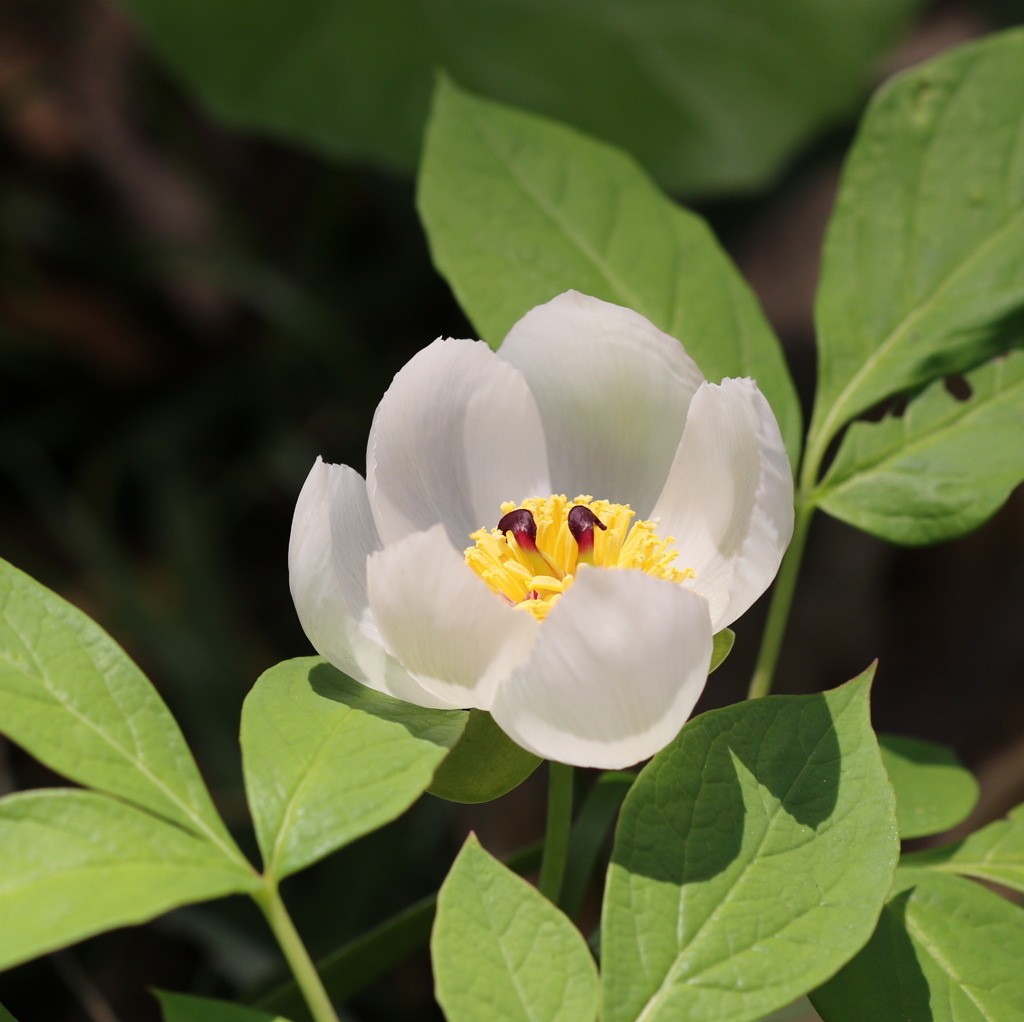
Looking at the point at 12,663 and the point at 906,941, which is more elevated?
the point at 12,663

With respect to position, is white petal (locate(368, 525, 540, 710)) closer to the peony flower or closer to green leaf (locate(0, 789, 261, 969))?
the peony flower

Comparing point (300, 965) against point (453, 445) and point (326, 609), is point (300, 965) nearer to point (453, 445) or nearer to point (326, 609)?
point (326, 609)

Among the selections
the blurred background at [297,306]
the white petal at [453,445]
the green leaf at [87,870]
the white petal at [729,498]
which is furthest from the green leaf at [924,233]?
the blurred background at [297,306]

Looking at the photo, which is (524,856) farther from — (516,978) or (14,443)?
(14,443)

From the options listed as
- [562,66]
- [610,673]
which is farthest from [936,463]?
[562,66]

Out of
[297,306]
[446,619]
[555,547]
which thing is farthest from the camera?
[297,306]

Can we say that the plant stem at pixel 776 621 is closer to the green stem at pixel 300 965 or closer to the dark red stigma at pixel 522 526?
the dark red stigma at pixel 522 526

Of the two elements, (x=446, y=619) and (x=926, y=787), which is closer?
(x=446, y=619)

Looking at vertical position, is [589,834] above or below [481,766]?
below

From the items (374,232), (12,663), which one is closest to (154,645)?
(374,232)
